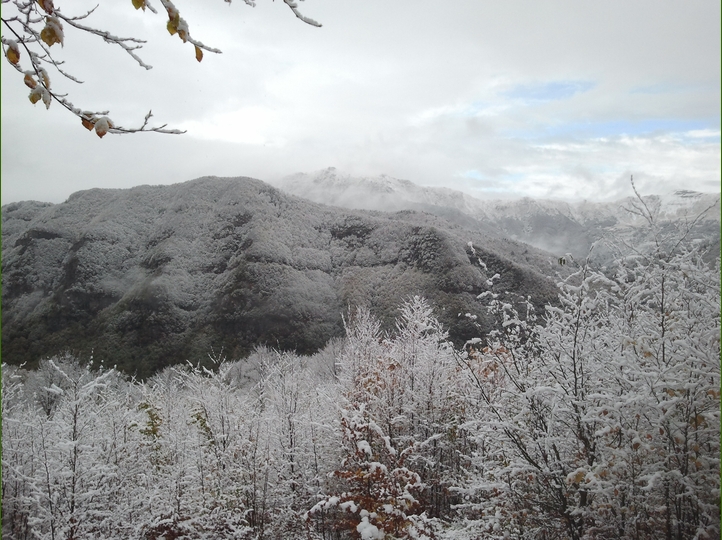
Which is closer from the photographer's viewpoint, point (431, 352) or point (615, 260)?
point (615, 260)

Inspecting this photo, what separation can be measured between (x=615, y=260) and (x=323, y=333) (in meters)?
81.4

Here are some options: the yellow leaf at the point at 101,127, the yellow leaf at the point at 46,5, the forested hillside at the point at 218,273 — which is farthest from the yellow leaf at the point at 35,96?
the forested hillside at the point at 218,273

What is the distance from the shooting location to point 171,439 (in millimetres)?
13172

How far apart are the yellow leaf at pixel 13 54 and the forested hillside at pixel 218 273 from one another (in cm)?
6609

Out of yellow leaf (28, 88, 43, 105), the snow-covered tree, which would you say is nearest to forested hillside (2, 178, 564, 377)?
the snow-covered tree

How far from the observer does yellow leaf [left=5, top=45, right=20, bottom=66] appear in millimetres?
2566

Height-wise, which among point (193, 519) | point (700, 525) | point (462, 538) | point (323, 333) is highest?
point (700, 525)

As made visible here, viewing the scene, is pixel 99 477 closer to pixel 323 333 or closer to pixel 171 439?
pixel 171 439

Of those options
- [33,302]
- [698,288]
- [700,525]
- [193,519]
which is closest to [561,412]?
[700,525]

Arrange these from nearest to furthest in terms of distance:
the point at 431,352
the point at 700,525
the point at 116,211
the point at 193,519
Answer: the point at 700,525
the point at 193,519
the point at 431,352
the point at 116,211

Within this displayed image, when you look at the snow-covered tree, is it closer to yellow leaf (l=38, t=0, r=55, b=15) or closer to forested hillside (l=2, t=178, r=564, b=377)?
yellow leaf (l=38, t=0, r=55, b=15)

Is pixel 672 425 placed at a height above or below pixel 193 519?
above

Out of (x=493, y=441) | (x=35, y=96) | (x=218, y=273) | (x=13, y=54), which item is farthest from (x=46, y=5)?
(x=218, y=273)

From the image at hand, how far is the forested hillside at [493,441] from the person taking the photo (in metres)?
4.90
